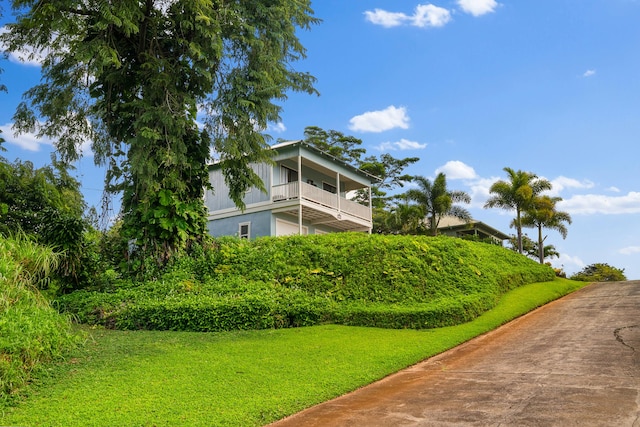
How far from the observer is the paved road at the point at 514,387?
5098 mm

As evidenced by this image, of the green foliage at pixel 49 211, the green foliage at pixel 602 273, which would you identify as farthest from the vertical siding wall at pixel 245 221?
the green foliage at pixel 602 273

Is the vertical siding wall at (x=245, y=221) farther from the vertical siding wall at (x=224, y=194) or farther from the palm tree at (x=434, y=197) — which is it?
the palm tree at (x=434, y=197)

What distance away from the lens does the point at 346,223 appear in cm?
2497

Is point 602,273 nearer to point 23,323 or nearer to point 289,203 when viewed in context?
point 289,203

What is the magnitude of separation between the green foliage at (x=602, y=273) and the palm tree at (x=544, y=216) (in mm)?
3909

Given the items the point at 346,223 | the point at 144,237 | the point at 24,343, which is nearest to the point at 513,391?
the point at 24,343

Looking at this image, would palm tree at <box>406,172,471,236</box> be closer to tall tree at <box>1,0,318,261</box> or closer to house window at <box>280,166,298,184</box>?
house window at <box>280,166,298,184</box>

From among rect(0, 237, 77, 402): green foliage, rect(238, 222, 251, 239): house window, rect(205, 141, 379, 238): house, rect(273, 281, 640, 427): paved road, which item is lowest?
rect(273, 281, 640, 427): paved road

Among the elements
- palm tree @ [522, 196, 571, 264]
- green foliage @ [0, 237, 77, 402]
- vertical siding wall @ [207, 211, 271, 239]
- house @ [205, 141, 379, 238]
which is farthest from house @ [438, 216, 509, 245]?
green foliage @ [0, 237, 77, 402]

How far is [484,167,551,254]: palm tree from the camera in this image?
32938mm

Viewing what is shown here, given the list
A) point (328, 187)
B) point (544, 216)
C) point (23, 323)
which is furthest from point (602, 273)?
point (23, 323)

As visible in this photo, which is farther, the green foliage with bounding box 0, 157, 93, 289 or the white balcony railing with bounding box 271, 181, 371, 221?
the white balcony railing with bounding box 271, 181, 371, 221

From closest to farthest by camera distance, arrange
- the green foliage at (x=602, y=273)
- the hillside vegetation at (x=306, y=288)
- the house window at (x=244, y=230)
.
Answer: the hillside vegetation at (x=306, y=288), the house window at (x=244, y=230), the green foliage at (x=602, y=273)

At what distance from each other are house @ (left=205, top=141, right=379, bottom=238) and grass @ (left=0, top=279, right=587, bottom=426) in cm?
1129
